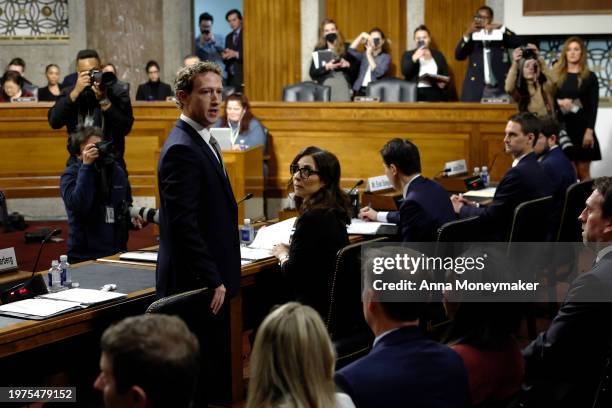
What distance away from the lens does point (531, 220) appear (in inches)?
182

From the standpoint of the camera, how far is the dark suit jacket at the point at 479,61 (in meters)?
8.80

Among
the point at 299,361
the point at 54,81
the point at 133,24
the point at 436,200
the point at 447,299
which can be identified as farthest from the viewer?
the point at 133,24

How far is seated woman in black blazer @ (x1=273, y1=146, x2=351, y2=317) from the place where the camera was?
3551mm

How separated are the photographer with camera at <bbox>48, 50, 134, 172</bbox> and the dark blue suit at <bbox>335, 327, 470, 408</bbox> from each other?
361cm

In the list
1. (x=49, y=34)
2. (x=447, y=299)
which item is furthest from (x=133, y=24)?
(x=447, y=299)

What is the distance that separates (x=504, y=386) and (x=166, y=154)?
1498 millimetres

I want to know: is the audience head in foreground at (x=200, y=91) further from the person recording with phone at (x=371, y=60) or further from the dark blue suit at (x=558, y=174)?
the person recording with phone at (x=371, y=60)

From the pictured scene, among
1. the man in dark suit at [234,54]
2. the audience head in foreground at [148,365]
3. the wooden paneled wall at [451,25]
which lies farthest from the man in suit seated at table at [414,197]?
the man in dark suit at [234,54]

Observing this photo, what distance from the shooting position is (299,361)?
1834mm

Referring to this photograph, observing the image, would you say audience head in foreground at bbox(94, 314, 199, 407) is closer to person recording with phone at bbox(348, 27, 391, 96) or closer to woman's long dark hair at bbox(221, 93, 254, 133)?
woman's long dark hair at bbox(221, 93, 254, 133)

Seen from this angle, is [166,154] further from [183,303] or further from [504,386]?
[504,386]

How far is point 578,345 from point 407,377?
0.84 m

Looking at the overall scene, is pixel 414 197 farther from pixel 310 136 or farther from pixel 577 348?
pixel 310 136

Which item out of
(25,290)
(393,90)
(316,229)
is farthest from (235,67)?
(25,290)
